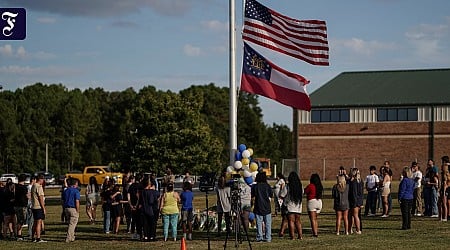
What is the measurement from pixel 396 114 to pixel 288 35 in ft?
181

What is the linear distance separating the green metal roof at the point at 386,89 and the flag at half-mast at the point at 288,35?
54058mm

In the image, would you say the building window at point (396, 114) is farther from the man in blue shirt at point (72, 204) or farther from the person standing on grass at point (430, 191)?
the man in blue shirt at point (72, 204)

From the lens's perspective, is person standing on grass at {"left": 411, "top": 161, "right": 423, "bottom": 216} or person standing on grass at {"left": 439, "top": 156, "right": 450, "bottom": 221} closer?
person standing on grass at {"left": 439, "top": 156, "right": 450, "bottom": 221}

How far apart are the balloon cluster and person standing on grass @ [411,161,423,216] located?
7.04 metres

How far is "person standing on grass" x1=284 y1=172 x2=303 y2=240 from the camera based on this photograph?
2214cm

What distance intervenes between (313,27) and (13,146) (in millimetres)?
68638

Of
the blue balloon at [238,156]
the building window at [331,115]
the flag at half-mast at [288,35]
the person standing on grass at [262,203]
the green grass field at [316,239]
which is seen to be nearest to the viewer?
the green grass field at [316,239]

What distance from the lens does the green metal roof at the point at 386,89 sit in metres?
77.1

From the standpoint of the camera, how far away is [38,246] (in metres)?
22.1

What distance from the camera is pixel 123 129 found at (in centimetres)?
8756

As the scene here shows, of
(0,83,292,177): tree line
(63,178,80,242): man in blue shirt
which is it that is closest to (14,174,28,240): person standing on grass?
(63,178,80,242): man in blue shirt

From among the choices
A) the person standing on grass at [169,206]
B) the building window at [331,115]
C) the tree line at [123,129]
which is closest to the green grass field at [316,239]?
the person standing on grass at [169,206]

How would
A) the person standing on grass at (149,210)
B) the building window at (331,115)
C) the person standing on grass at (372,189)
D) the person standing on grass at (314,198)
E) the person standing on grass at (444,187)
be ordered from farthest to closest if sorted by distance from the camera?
the building window at (331,115) < the person standing on grass at (372,189) < the person standing on grass at (444,187) < the person standing on grass at (149,210) < the person standing on grass at (314,198)

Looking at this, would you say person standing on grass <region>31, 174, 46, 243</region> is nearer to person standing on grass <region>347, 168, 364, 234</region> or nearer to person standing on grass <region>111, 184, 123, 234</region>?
person standing on grass <region>111, 184, 123, 234</region>
